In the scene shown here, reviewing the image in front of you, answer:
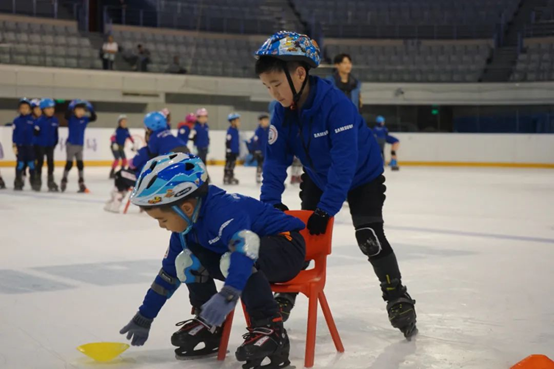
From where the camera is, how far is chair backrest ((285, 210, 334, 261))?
304cm

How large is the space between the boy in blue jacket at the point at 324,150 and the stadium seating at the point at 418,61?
847 inches

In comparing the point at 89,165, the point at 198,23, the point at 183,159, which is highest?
the point at 198,23

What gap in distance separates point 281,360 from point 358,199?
92cm

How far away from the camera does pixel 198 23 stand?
25.0 meters

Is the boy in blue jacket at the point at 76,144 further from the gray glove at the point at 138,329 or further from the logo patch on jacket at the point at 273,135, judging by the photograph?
the gray glove at the point at 138,329

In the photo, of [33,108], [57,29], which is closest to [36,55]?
[57,29]

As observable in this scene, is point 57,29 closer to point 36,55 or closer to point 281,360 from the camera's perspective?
point 36,55

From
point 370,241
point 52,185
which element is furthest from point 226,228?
point 52,185

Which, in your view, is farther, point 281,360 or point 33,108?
point 33,108

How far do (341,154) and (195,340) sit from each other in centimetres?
94

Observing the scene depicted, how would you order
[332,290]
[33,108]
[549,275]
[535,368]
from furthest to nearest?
[33,108]
[549,275]
[332,290]
[535,368]

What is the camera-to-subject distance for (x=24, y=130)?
1260 cm

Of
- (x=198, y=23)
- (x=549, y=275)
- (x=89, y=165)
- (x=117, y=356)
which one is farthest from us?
(x=198, y=23)

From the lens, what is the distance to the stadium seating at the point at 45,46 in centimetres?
2066
